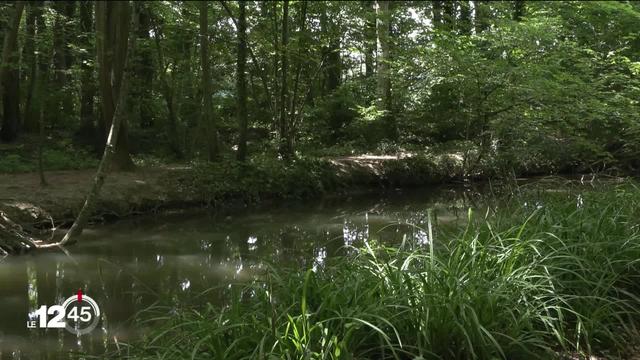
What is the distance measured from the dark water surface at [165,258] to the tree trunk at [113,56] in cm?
193

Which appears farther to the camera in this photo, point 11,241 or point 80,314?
point 11,241

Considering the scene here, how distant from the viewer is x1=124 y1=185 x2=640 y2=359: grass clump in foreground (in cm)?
270

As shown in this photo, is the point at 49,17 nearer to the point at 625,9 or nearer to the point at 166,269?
the point at 166,269

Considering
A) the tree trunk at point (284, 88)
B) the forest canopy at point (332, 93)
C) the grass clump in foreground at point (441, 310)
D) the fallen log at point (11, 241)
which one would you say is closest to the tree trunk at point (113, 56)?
the forest canopy at point (332, 93)

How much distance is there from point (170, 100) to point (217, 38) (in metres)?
2.82

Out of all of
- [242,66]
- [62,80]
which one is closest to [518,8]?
[242,66]

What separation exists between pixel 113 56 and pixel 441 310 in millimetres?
9768

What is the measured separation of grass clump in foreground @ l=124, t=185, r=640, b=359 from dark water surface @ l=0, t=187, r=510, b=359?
1.70 ft

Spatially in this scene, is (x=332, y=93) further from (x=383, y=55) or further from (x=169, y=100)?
(x=169, y=100)

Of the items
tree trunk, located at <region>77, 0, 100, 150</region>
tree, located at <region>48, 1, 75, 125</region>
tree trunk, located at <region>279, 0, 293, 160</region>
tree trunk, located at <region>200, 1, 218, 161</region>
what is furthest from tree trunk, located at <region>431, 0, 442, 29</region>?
tree, located at <region>48, 1, 75, 125</region>

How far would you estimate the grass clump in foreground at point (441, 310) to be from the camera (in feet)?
8.84

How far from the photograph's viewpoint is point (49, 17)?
10.5m

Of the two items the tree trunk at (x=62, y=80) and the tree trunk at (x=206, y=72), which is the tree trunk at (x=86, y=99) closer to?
the tree trunk at (x=62, y=80)

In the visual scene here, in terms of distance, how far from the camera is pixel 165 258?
7.54 m
